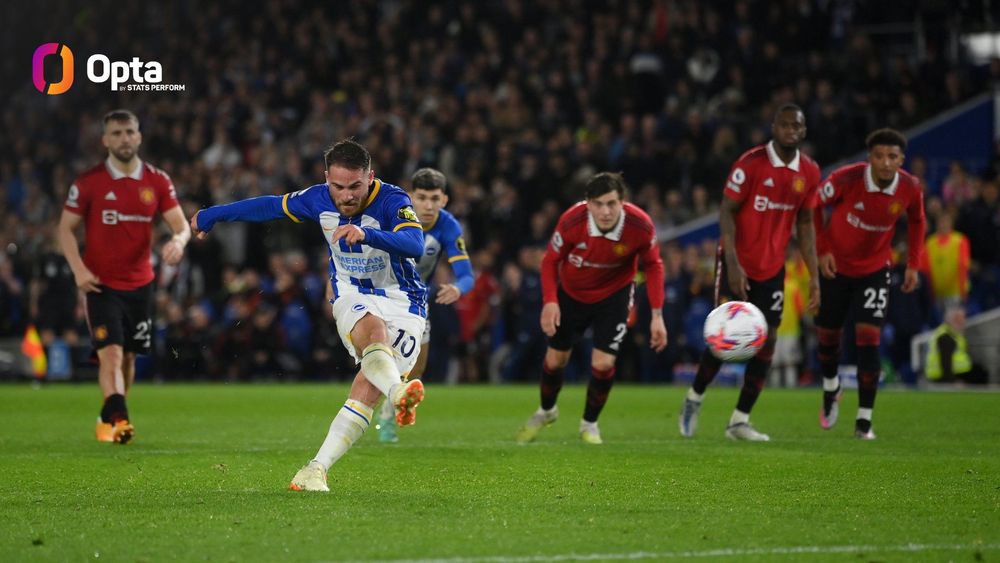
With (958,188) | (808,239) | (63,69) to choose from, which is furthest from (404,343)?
(63,69)

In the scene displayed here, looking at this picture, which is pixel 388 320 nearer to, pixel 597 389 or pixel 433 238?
pixel 433 238

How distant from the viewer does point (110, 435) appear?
11602 millimetres

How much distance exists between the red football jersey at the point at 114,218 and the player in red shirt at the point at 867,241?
5.76 meters

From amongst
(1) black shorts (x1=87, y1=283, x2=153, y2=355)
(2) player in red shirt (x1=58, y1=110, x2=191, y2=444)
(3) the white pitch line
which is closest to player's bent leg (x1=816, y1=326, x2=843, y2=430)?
(2) player in red shirt (x1=58, y1=110, x2=191, y2=444)

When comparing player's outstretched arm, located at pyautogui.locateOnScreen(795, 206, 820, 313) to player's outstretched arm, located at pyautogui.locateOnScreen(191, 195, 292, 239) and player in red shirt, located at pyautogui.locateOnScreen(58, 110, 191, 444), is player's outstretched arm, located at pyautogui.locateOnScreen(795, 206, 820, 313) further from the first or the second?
player's outstretched arm, located at pyautogui.locateOnScreen(191, 195, 292, 239)

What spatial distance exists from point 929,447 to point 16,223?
827 inches

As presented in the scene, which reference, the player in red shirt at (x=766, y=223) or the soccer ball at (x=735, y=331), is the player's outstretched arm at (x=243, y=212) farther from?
the player in red shirt at (x=766, y=223)

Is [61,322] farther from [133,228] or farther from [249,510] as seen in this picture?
[249,510]

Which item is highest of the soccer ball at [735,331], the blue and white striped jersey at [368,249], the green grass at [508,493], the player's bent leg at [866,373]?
the blue and white striped jersey at [368,249]

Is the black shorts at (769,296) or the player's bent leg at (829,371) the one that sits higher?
the black shorts at (769,296)

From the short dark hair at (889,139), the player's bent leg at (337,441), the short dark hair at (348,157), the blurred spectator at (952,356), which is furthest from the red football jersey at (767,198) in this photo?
the blurred spectator at (952,356)

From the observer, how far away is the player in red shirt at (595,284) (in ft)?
36.7

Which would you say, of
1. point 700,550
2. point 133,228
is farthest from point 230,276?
point 700,550

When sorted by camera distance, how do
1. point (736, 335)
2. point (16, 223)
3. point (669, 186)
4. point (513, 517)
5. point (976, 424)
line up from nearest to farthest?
point (513, 517) < point (736, 335) < point (976, 424) < point (669, 186) < point (16, 223)
